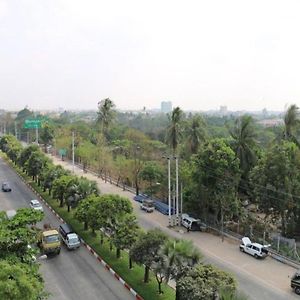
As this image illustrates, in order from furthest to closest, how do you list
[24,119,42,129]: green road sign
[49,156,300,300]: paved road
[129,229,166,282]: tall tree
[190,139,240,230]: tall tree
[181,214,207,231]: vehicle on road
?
[24,119,42,129]: green road sign
[181,214,207,231]: vehicle on road
[190,139,240,230]: tall tree
[49,156,300,300]: paved road
[129,229,166,282]: tall tree

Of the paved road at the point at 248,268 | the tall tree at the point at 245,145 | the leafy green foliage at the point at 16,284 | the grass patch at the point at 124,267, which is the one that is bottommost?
the paved road at the point at 248,268

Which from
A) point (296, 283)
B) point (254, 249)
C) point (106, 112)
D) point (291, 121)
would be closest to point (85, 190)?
point (254, 249)

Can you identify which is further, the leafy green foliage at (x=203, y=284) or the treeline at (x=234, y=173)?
the treeline at (x=234, y=173)

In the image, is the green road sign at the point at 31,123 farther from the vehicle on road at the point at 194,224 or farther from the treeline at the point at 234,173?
the vehicle on road at the point at 194,224

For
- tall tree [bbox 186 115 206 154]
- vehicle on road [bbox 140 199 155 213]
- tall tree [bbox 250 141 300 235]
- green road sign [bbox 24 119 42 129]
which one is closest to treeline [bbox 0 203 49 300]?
tall tree [bbox 250 141 300 235]

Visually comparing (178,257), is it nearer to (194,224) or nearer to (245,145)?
(194,224)

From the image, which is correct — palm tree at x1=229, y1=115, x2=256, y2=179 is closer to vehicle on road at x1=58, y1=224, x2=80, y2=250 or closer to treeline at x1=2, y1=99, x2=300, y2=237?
treeline at x1=2, y1=99, x2=300, y2=237

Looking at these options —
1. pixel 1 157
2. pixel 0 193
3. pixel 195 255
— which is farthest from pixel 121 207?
pixel 1 157

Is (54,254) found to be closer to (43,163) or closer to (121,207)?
(121,207)

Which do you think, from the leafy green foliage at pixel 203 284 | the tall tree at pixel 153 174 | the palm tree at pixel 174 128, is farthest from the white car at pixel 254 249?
the tall tree at pixel 153 174
